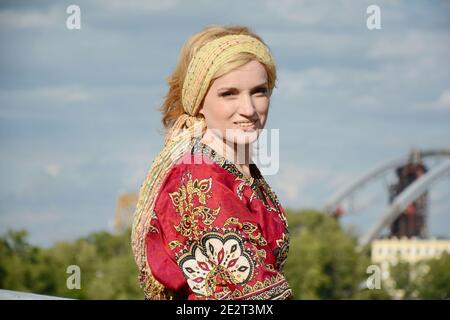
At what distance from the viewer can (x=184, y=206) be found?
3.96 m

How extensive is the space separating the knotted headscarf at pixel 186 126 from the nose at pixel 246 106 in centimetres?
14

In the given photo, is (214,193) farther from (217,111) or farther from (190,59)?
(190,59)

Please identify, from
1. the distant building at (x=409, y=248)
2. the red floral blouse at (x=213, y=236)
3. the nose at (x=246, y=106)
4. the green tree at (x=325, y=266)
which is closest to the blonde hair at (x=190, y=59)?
the nose at (x=246, y=106)

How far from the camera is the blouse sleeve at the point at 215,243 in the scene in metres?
3.91

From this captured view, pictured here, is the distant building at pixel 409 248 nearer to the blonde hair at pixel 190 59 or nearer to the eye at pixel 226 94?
the blonde hair at pixel 190 59

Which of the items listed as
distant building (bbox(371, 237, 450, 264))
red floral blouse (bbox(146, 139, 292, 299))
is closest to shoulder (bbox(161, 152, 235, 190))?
red floral blouse (bbox(146, 139, 292, 299))

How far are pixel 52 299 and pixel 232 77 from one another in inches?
41.8

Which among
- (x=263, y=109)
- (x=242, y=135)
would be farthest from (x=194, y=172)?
(x=263, y=109)

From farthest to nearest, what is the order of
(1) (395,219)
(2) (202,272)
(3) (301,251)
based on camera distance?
(1) (395,219) < (3) (301,251) < (2) (202,272)

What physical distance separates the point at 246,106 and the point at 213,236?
0.46m

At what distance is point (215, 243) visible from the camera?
391 centimetres

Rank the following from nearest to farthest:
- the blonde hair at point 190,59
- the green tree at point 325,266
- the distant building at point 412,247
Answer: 1. the blonde hair at point 190,59
2. the green tree at point 325,266
3. the distant building at point 412,247
